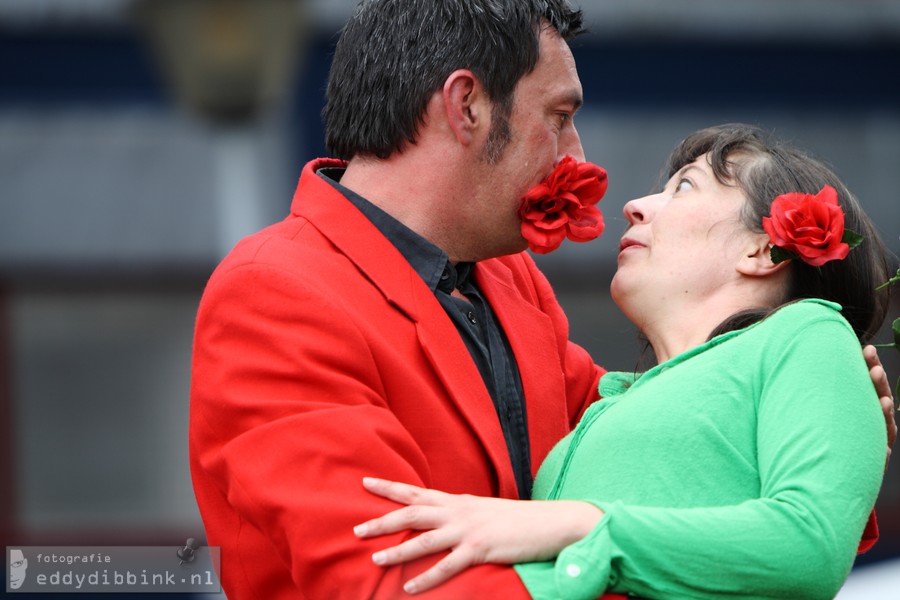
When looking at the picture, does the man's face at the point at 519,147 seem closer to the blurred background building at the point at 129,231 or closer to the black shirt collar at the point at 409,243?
the black shirt collar at the point at 409,243

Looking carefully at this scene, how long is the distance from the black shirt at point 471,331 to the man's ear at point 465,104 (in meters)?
0.22

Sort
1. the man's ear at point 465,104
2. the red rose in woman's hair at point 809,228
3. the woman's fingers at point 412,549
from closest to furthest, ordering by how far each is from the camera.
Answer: the woman's fingers at point 412,549
the red rose in woman's hair at point 809,228
the man's ear at point 465,104

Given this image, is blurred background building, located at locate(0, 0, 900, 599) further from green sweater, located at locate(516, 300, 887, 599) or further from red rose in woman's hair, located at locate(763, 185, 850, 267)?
green sweater, located at locate(516, 300, 887, 599)

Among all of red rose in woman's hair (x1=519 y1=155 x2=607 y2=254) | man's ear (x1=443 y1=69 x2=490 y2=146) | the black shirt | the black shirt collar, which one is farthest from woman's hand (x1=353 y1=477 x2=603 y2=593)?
man's ear (x1=443 y1=69 x2=490 y2=146)

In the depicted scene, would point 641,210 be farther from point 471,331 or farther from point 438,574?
point 438,574

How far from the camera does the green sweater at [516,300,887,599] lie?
6.68 ft

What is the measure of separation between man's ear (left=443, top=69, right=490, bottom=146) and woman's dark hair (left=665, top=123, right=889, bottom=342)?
49 cm

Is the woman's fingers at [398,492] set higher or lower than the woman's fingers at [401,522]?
higher

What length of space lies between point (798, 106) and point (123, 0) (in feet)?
11.6

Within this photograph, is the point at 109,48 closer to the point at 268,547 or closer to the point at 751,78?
the point at 751,78

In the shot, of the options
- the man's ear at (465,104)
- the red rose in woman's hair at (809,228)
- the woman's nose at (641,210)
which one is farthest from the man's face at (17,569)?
the red rose in woman's hair at (809,228)

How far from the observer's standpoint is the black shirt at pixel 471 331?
8.11 ft

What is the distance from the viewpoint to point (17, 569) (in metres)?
2.83

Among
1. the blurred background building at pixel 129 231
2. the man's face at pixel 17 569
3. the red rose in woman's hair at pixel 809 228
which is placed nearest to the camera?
the red rose in woman's hair at pixel 809 228
